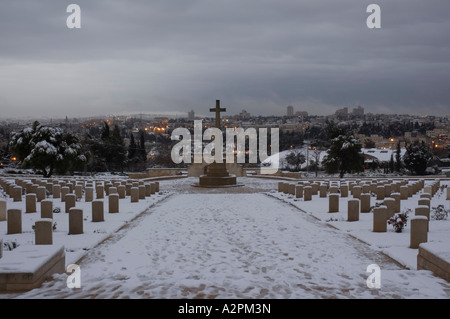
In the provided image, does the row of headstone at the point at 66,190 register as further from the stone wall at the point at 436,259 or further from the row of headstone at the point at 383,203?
the stone wall at the point at 436,259

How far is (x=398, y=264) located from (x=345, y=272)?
1.41 meters

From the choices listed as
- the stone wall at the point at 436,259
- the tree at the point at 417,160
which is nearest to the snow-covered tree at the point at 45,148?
the stone wall at the point at 436,259

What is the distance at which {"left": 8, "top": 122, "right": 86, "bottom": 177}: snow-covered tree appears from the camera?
33.7 metres

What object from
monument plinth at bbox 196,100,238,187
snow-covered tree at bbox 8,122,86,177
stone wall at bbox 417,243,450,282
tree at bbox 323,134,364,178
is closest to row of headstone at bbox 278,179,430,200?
monument plinth at bbox 196,100,238,187

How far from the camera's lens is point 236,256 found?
883 centimetres

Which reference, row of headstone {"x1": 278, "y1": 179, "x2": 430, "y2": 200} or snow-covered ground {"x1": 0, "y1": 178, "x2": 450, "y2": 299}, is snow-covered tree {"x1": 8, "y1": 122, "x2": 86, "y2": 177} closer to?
snow-covered ground {"x1": 0, "y1": 178, "x2": 450, "y2": 299}

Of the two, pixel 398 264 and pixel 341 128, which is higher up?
pixel 341 128

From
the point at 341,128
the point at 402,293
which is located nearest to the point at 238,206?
the point at 402,293

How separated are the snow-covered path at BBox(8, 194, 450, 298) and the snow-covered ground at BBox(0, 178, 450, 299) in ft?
0.06
